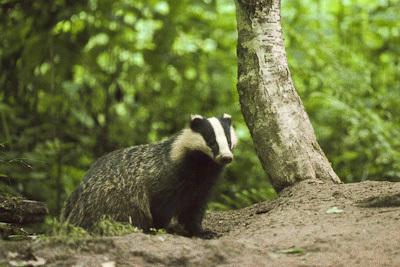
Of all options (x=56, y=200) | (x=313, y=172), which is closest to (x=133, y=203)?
(x=313, y=172)

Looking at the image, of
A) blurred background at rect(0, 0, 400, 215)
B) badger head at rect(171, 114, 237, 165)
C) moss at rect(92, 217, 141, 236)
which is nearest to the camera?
moss at rect(92, 217, 141, 236)

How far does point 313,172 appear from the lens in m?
6.06

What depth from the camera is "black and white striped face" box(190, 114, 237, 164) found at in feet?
18.6

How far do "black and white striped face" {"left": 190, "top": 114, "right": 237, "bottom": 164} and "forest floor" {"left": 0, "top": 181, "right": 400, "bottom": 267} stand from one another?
0.68 m

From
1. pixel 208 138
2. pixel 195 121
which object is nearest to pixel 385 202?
pixel 208 138

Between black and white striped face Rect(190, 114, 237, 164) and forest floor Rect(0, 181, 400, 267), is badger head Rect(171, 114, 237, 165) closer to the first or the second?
black and white striped face Rect(190, 114, 237, 164)

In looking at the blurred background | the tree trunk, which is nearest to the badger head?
the tree trunk

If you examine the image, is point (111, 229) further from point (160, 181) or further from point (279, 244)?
point (279, 244)

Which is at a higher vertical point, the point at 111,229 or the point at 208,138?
→ the point at 208,138

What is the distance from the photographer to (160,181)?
229 inches

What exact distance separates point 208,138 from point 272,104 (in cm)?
77

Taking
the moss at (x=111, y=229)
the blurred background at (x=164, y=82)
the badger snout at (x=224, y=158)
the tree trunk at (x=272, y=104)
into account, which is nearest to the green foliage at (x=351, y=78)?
the blurred background at (x=164, y=82)

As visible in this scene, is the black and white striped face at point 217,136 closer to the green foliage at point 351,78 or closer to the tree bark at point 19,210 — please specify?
the tree bark at point 19,210

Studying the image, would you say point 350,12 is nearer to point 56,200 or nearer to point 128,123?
point 128,123
